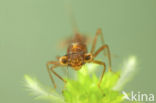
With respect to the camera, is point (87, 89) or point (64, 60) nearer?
point (87, 89)

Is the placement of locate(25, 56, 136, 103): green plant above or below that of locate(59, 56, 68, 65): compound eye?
below

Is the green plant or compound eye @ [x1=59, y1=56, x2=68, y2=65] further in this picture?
compound eye @ [x1=59, y1=56, x2=68, y2=65]

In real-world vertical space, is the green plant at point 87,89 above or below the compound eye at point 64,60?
below

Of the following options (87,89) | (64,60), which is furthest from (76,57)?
(87,89)

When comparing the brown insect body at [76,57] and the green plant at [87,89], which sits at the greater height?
the brown insect body at [76,57]

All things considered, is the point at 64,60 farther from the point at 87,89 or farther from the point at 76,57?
the point at 87,89

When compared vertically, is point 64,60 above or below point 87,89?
above

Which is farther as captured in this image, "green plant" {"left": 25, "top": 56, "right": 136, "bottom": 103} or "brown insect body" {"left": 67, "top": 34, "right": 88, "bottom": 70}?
"brown insect body" {"left": 67, "top": 34, "right": 88, "bottom": 70}

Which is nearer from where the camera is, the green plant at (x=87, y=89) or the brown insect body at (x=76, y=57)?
the green plant at (x=87, y=89)
